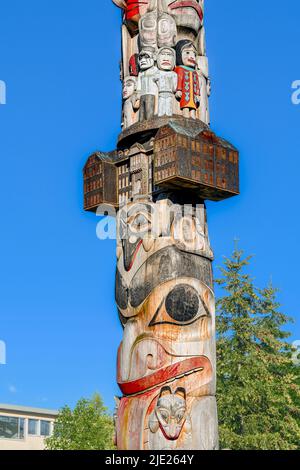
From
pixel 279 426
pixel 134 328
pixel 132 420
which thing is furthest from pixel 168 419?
pixel 279 426

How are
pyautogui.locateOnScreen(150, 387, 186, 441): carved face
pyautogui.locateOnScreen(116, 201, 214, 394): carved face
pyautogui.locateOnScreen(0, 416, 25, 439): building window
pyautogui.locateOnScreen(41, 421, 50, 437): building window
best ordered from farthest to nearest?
pyautogui.locateOnScreen(41, 421, 50, 437): building window, pyautogui.locateOnScreen(0, 416, 25, 439): building window, pyautogui.locateOnScreen(116, 201, 214, 394): carved face, pyautogui.locateOnScreen(150, 387, 186, 441): carved face

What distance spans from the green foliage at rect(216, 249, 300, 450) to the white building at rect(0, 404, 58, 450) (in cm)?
1809

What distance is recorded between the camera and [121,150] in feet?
62.6

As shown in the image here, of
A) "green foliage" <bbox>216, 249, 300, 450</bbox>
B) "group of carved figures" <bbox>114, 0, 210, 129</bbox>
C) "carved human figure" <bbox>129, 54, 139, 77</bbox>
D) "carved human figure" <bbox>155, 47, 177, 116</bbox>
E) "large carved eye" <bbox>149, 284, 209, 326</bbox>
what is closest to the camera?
"large carved eye" <bbox>149, 284, 209, 326</bbox>

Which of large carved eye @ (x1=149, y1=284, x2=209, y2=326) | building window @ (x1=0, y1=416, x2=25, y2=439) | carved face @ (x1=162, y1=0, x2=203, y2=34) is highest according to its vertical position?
carved face @ (x1=162, y1=0, x2=203, y2=34)

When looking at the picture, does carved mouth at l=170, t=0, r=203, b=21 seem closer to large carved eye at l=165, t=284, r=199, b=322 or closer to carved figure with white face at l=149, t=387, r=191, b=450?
large carved eye at l=165, t=284, r=199, b=322

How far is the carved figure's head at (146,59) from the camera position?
18906 mm

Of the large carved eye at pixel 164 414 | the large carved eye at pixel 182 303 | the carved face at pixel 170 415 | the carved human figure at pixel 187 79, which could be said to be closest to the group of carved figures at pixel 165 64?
the carved human figure at pixel 187 79

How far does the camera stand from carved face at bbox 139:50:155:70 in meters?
18.9

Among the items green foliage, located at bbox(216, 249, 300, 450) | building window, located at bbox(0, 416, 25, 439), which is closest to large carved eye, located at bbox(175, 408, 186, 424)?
green foliage, located at bbox(216, 249, 300, 450)

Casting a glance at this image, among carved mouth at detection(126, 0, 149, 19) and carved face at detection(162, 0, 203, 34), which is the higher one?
carved mouth at detection(126, 0, 149, 19)

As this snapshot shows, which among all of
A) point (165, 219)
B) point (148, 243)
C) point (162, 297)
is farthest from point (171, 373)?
point (165, 219)
